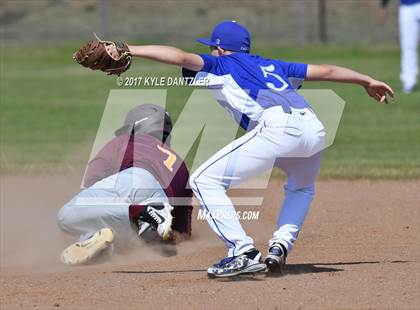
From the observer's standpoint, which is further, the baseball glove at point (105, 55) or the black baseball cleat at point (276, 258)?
the black baseball cleat at point (276, 258)

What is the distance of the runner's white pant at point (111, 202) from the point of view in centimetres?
847

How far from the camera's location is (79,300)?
6.60m

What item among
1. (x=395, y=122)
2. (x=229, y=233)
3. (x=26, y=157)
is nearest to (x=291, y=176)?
(x=229, y=233)

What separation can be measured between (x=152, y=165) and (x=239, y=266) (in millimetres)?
2040

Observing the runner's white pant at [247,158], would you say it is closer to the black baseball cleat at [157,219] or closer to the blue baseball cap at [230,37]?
the blue baseball cap at [230,37]

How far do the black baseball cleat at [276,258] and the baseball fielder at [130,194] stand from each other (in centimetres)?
133

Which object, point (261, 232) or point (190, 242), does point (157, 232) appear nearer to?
point (190, 242)

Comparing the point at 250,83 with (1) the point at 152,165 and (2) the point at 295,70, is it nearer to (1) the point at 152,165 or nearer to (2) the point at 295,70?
(2) the point at 295,70

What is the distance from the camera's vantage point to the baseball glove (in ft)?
22.9

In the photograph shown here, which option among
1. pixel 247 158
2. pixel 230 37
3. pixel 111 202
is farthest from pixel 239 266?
pixel 111 202

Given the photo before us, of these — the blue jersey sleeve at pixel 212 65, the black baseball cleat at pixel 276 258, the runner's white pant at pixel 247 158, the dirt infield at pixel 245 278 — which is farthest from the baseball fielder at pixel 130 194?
the blue jersey sleeve at pixel 212 65

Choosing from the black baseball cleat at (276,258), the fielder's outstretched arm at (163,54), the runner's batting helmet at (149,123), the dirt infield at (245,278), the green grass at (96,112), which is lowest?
the green grass at (96,112)

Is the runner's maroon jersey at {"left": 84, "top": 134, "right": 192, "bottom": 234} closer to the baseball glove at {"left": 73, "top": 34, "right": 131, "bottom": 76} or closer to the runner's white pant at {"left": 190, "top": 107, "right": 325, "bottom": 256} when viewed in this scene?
the runner's white pant at {"left": 190, "top": 107, "right": 325, "bottom": 256}

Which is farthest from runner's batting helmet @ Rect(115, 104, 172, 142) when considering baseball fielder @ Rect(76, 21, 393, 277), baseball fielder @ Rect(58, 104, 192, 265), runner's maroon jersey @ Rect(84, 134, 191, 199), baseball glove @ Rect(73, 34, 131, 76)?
baseball glove @ Rect(73, 34, 131, 76)
